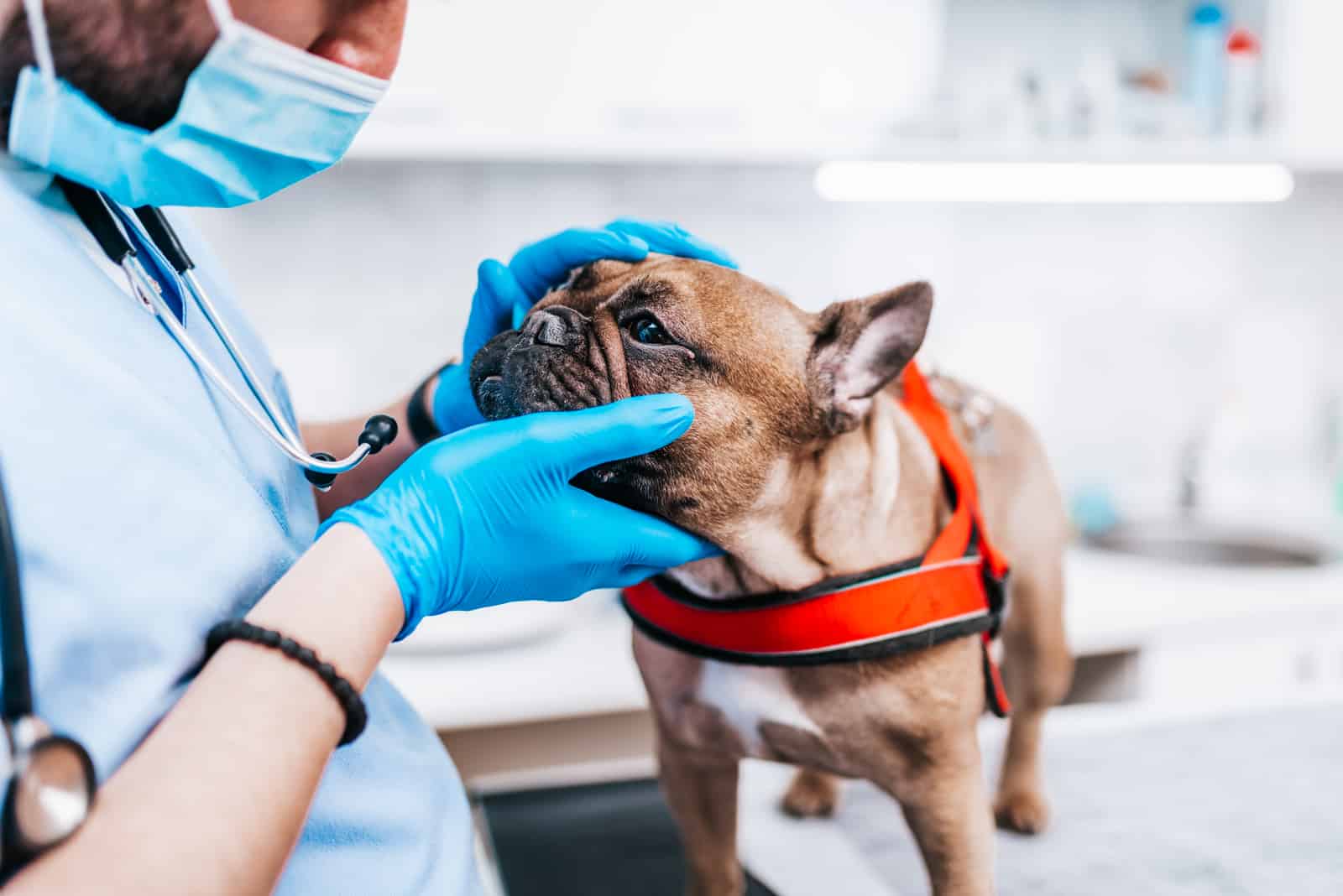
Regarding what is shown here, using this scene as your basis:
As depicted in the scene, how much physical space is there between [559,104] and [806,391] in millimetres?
1376

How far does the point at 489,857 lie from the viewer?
149 cm

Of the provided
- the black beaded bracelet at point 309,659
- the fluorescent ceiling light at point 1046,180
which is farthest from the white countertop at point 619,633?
the black beaded bracelet at point 309,659

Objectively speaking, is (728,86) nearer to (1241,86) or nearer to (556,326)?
(1241,86)

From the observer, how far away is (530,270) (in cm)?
119

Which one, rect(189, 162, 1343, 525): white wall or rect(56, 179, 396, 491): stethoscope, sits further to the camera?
rect(189, 162, 1343, 525): white wall

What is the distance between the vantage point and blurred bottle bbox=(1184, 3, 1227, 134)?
99.0 inches

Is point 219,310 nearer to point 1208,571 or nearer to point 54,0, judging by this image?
point 54,0

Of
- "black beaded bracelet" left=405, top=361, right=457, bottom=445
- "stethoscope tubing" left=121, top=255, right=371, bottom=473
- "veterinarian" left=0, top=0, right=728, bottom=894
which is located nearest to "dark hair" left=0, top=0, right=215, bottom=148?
"veterinarian" left=0, top=0, right=728, bottom=894

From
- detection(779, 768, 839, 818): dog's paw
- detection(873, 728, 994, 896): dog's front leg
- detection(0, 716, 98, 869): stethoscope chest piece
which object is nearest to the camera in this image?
detection(0, 716, 98, 869): stethoscope chest piece

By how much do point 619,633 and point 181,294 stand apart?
153cm

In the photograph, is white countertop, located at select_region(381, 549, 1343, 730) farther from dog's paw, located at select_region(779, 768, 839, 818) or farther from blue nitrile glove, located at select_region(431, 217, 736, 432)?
blue nitrile glove, located at select_region(431, 217, 736, 432)

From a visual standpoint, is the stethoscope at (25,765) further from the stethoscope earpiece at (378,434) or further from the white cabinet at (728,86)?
the white cabinet at (728,86)

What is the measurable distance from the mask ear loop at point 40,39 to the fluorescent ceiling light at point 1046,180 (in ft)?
6.21

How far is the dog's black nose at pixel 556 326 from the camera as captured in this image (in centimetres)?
93
